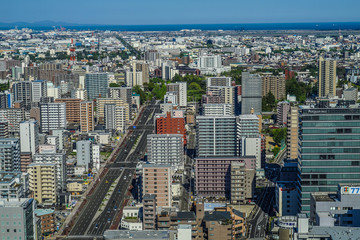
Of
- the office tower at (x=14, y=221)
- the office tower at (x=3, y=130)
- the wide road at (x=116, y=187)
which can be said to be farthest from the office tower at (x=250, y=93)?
the office tower at (x=14, y=221)

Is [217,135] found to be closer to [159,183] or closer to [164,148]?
[164,148]

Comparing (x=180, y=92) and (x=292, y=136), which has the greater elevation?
(x=180, y=92)


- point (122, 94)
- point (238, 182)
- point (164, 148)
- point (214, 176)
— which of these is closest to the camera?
point (238, 182)

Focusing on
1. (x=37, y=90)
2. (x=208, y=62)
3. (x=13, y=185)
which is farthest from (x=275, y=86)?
(x=13, y=185)

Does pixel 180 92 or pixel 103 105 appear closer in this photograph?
pixel 103 105

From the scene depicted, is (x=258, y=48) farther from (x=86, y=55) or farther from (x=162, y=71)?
(x=162, y=71)

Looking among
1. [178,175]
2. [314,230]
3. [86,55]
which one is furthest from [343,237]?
[86,55]

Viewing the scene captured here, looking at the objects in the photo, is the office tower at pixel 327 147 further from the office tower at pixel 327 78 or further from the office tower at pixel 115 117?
the office tower at pixel 327 78
